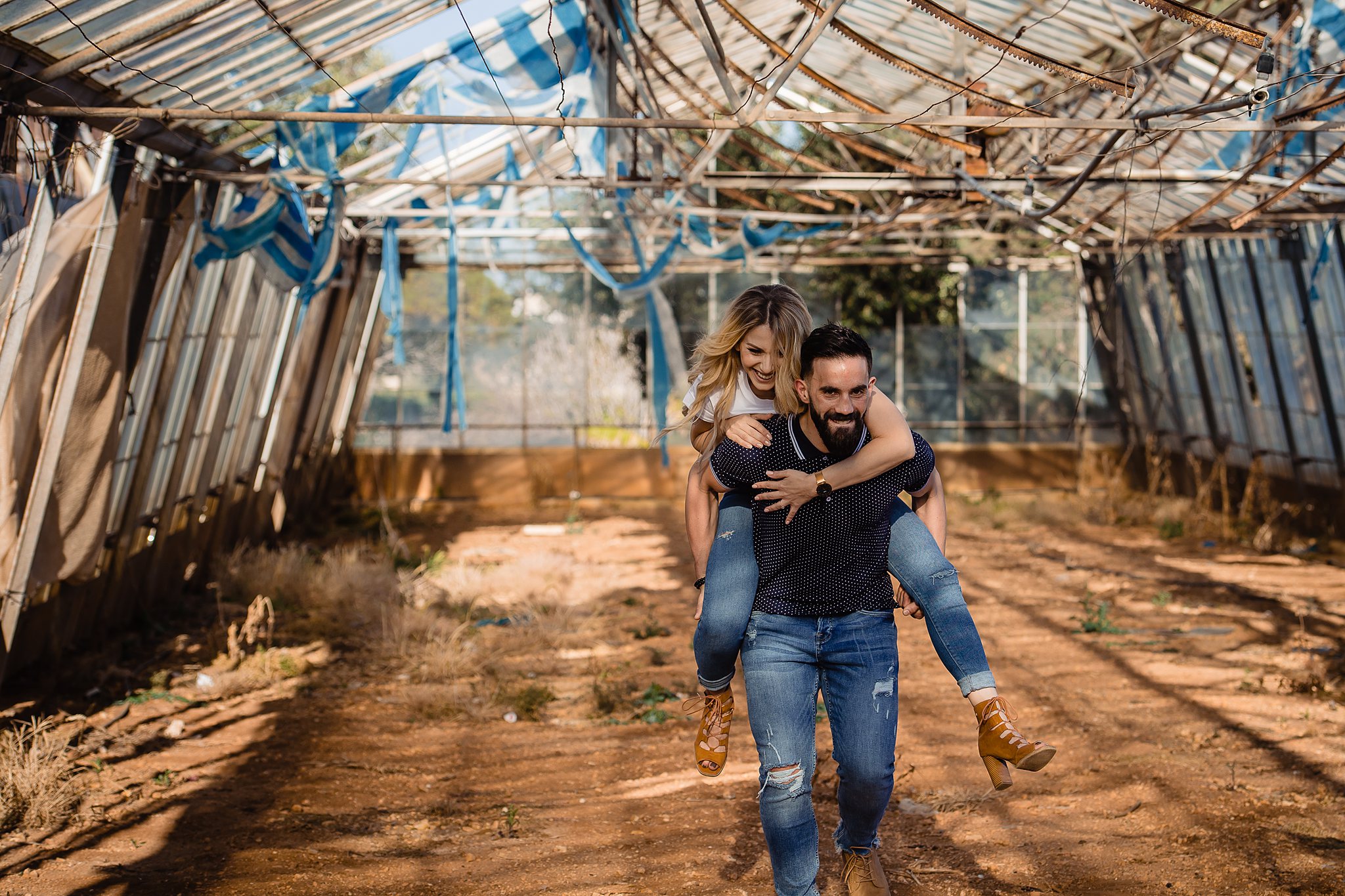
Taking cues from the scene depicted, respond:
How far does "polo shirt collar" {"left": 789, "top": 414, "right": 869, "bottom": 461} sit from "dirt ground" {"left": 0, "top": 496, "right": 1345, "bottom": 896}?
5.32ft

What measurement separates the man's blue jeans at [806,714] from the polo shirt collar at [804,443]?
41 centimetres

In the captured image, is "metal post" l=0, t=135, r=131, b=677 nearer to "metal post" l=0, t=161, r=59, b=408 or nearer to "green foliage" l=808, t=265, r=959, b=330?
"metal post" l=0, t=161, r=59, b=408

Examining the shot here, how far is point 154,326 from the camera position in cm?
720

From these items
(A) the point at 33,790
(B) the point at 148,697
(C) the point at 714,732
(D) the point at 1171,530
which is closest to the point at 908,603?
(C) the point at 714,732

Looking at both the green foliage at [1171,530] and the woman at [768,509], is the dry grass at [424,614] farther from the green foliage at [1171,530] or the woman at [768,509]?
the green foliage at [1171,530]

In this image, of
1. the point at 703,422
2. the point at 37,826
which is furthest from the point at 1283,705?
the point at 37,826

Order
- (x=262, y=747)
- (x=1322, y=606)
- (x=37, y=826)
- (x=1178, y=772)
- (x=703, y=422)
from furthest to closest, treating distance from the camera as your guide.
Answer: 1. (x=1322, y=606)
2. (x=262, y=747)
3. (x=1178, y=772)
4. (x=37, y=826)
5. (x=703, y=422)

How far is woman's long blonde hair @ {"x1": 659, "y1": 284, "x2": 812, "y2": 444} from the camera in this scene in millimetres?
3072

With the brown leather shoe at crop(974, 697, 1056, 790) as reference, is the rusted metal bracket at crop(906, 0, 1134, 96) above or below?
above

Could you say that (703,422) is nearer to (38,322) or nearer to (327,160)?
(38,322)

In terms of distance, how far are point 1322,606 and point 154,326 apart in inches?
323

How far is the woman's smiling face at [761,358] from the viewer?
10.4ft

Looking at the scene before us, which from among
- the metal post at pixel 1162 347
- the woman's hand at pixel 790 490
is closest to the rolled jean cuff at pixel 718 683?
the woman's hand at pixel 790 490

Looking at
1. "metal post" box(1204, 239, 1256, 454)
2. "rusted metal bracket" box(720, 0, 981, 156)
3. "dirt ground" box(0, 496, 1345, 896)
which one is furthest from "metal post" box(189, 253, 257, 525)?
"metal post" box(1204, 239, 1256, 454)
